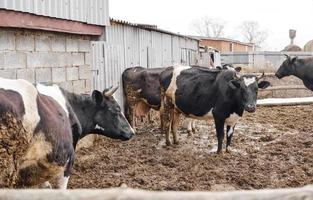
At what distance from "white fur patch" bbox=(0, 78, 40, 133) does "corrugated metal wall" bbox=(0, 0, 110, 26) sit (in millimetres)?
2058

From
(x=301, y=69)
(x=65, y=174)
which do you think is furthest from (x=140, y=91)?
(x=301, y=69)

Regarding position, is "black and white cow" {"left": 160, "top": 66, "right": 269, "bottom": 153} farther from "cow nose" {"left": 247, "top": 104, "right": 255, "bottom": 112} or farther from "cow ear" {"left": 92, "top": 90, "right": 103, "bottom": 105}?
"cow ear" {"left": 92, "top": 90, "right": 103, "bottom": 105}

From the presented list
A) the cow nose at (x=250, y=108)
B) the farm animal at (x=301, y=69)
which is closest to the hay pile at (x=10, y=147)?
the cow nose at (x=250, y=108)

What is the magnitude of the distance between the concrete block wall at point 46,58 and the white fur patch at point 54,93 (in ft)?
3.63

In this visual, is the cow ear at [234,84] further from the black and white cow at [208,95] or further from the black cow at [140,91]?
the black cow at [140,91]

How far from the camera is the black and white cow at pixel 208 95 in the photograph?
7.22 m

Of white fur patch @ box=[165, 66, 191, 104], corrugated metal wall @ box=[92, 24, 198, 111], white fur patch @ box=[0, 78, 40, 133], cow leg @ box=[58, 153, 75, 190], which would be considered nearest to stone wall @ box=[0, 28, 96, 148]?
corrugated metal wall @ box=[92, 24, 198, 111]

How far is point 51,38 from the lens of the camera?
682cm

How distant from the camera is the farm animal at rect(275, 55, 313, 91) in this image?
43.0 ft

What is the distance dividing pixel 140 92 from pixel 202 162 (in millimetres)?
3215

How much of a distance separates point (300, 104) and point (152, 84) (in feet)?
19.2

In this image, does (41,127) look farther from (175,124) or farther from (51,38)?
(175,124)

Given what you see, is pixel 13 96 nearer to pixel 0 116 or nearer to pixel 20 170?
pixel 0 116

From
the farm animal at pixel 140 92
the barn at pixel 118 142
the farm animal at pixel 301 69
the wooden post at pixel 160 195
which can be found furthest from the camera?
the farm animal at pixel 301 69
